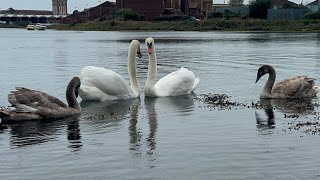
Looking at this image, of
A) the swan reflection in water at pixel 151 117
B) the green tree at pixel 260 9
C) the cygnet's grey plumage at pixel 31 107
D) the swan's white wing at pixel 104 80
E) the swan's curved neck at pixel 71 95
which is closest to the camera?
the swan reflection in water at pixel 151 117

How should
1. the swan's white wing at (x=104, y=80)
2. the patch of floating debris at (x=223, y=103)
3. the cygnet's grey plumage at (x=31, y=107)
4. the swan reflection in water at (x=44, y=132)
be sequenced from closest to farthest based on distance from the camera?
the swan reflection in water at (x=44, y=132) → the cygnet's grey plumage at (x=31, y=107) → the patch of floating debris at (x=223, y=103) → the swan's white wing at (x=104, y=80)

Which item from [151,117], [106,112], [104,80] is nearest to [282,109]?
[151,117]

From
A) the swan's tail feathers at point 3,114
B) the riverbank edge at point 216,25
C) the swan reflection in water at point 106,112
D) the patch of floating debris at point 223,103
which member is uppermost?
the swan's tail feathers at point 3,114

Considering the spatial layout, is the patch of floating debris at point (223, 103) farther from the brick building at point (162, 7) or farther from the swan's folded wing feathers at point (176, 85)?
the brick building at point (162, 7)

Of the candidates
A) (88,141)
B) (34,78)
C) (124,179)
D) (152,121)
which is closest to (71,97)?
(152,121)

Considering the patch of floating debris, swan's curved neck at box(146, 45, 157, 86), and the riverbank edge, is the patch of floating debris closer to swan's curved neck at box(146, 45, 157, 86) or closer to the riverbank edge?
swan's curved neck at box(146, 45, 157, 86)

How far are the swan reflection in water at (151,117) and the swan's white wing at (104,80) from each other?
3.12 feet

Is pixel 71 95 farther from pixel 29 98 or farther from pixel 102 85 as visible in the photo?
pixel 102 85

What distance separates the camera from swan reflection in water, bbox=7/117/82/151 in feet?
43.4

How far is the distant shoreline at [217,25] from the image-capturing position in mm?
127219

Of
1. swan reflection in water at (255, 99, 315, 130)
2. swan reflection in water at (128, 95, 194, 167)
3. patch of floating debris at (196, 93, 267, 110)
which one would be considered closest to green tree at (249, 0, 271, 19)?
patch of floating debris at (196, 93, 267, 110)

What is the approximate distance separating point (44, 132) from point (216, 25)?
137 meters

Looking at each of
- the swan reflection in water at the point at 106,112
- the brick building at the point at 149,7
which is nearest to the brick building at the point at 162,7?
the brick building at the point at 149,7

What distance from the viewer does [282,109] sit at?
17734 mm
